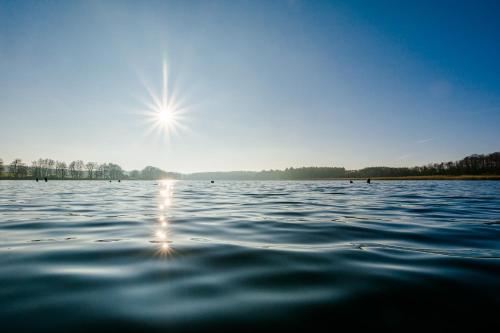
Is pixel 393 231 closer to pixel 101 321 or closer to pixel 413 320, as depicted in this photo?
pixel 413 320

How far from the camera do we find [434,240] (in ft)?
21.5

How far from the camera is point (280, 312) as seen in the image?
9.07ft

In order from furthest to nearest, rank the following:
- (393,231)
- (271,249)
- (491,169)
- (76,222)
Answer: (491,169) < (76,222) < (393,231) < (271,249)

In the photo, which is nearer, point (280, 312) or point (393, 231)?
point (280, 312)

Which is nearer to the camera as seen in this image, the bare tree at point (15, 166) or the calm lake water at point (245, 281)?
the calm lake water at point (245, 281)

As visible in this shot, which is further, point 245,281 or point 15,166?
point 15,166

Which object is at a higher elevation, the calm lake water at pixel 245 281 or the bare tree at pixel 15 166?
the bare tree at pixel 15 166

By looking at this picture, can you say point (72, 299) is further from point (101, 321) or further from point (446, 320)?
point (446, 320)

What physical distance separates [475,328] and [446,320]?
214 millimetres

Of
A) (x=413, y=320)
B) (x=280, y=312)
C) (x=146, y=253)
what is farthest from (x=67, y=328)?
(x=413, y=320)

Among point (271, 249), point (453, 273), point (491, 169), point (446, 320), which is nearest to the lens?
point (446, 320)

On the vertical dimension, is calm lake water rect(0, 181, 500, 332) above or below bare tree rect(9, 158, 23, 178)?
below

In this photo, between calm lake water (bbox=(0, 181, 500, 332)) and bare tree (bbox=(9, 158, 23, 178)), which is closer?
calm lake water (bbox=(0, 181, 500, 332))

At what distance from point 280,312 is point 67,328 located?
76.8 inches
